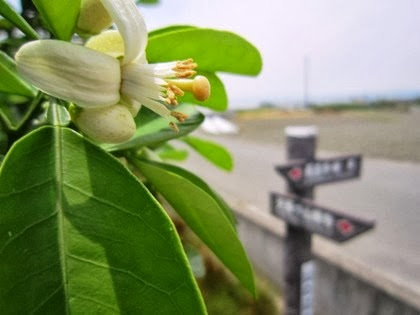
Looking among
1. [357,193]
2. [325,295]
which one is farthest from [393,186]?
[325,295]

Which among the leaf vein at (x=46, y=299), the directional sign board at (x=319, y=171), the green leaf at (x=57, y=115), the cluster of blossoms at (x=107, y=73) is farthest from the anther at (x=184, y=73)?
the directional sign board at (x=319, y=171)

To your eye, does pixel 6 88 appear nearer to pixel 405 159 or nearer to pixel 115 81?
pixel 115 81

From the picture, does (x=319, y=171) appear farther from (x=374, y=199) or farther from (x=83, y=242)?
(x=374, y=199)

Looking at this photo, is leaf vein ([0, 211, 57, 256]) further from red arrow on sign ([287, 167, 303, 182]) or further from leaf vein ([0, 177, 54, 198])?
red arrow on sign ([287, 167, 303, 182])

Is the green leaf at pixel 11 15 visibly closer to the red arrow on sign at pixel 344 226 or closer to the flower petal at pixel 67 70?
the flower petal at pixel 67 70

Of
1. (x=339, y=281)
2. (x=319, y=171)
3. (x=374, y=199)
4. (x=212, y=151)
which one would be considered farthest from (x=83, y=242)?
(x=374, y=199)
